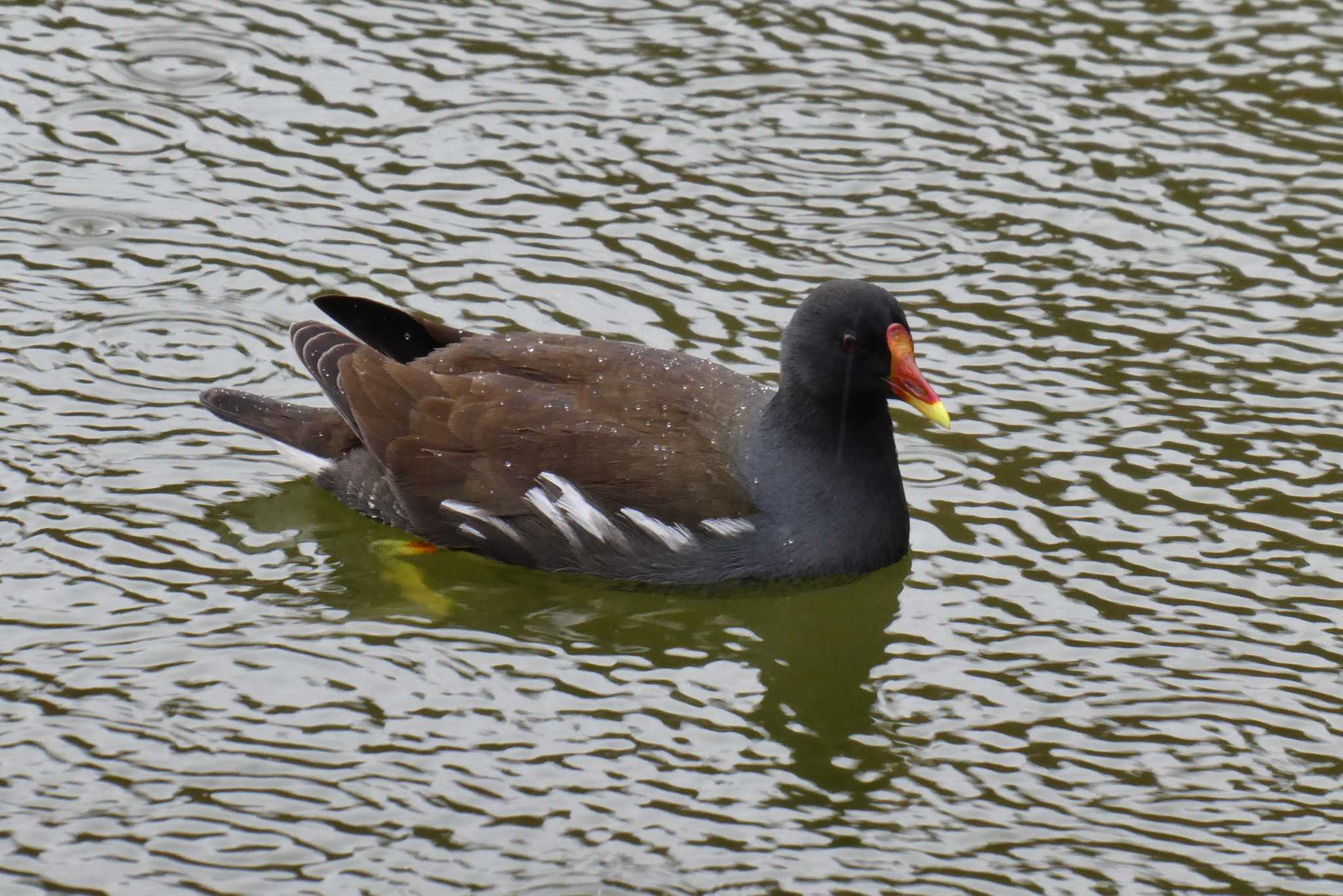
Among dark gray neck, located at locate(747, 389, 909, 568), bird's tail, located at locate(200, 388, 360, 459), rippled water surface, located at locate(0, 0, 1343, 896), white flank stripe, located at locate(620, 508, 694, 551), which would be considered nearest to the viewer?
rippled water surface, located at locate(0, 0, 1343, 896)

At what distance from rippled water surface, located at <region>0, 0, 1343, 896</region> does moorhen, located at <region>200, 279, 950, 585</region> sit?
0.23m

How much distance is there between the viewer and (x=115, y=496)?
29.4 feet

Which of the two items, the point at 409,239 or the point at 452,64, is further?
the point at 452,64

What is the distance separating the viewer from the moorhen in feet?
28.1

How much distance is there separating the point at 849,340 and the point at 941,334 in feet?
6.44

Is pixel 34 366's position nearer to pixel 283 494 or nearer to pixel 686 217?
pixel 283 494

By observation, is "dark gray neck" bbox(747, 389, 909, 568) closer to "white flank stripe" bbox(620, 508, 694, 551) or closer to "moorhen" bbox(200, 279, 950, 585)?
"moorhen" bbox(200, 279, 950, 585)

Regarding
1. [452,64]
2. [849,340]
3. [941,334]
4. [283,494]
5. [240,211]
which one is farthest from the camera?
[452,64]

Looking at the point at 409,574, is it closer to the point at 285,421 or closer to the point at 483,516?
the point at 483,516

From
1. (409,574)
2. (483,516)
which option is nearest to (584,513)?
(483,516)

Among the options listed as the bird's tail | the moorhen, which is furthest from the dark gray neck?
the bird's tail

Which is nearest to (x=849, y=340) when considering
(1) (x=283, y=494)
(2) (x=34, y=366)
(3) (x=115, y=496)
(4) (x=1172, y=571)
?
(4) (x=1172, y=571)

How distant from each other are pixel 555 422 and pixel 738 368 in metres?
1.71

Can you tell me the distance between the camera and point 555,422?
28.4 ft
